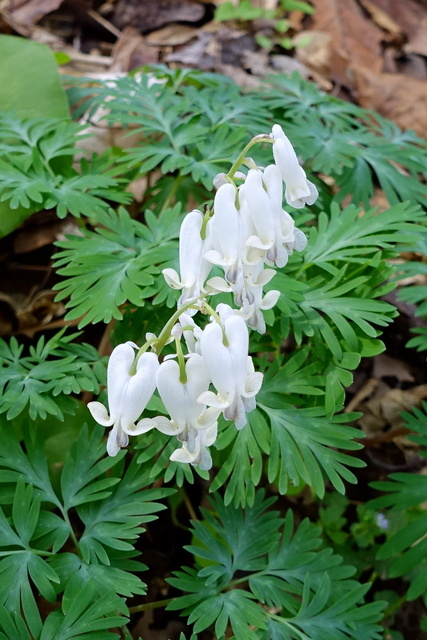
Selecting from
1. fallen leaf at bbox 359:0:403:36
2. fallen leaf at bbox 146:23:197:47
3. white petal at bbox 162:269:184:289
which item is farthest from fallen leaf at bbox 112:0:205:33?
white petal at bbox 162:269:184:289

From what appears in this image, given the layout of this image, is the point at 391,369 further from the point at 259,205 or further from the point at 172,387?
the point at 172,387

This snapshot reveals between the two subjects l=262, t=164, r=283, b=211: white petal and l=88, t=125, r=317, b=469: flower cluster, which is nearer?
l=88, t=125, r=317, b=469: flower cluster

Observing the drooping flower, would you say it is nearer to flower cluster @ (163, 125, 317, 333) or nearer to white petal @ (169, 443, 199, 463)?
white petal @ (169, 443, 199, 463)

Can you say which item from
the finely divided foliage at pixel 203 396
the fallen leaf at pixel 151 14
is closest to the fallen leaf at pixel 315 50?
the fallen leaf at pixel 151 14

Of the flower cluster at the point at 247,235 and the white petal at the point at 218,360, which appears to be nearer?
the white petal at the point at 218,360

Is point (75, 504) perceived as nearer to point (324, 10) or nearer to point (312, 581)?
point (312, 581)

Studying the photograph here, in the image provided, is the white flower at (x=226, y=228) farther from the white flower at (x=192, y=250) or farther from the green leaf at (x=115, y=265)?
the green leaf at (x=115, y=265)

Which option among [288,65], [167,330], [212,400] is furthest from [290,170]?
[288,65]
